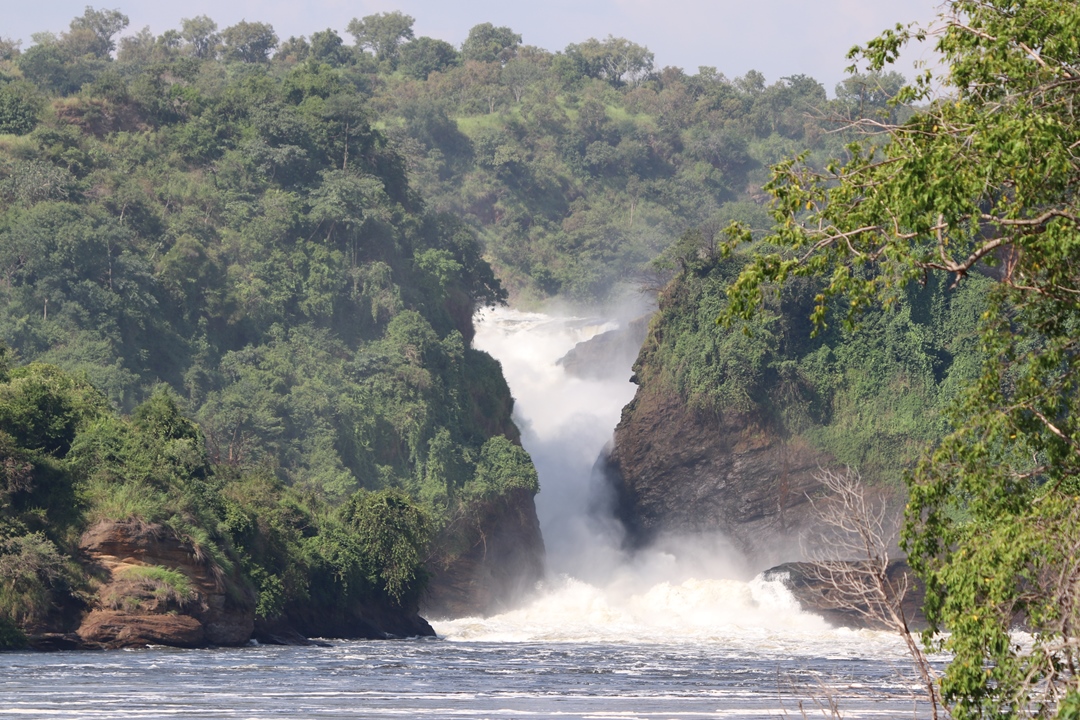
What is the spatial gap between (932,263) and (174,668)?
25379mm

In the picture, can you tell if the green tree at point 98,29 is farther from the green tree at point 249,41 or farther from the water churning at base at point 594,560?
the water churning at base at point 594,560

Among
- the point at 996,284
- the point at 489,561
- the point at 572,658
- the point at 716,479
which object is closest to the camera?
the point at 996,284

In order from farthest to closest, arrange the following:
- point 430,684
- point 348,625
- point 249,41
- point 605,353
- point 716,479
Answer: point 249,41, point 605,353, point 716,479, point 348,625, point 430,684

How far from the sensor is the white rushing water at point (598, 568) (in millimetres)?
61781

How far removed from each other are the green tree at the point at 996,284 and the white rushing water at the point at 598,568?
37058mm

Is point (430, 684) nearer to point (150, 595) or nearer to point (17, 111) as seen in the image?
point (150, 595)

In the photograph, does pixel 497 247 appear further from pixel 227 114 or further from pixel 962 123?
pixel 962 123

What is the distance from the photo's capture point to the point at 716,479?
79875mm

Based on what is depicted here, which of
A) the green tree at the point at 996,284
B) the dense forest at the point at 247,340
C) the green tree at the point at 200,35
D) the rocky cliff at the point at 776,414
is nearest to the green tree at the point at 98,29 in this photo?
the green tree at the point at 200,35

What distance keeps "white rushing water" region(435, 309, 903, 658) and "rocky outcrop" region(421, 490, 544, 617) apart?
47.9 inches

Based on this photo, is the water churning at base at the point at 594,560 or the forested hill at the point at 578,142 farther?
the forested hill at the point at 578,142

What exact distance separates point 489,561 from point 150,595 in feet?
111

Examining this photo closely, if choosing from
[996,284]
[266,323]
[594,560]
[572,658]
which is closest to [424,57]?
[266,323]

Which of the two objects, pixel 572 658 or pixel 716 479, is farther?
pixel 716 479
